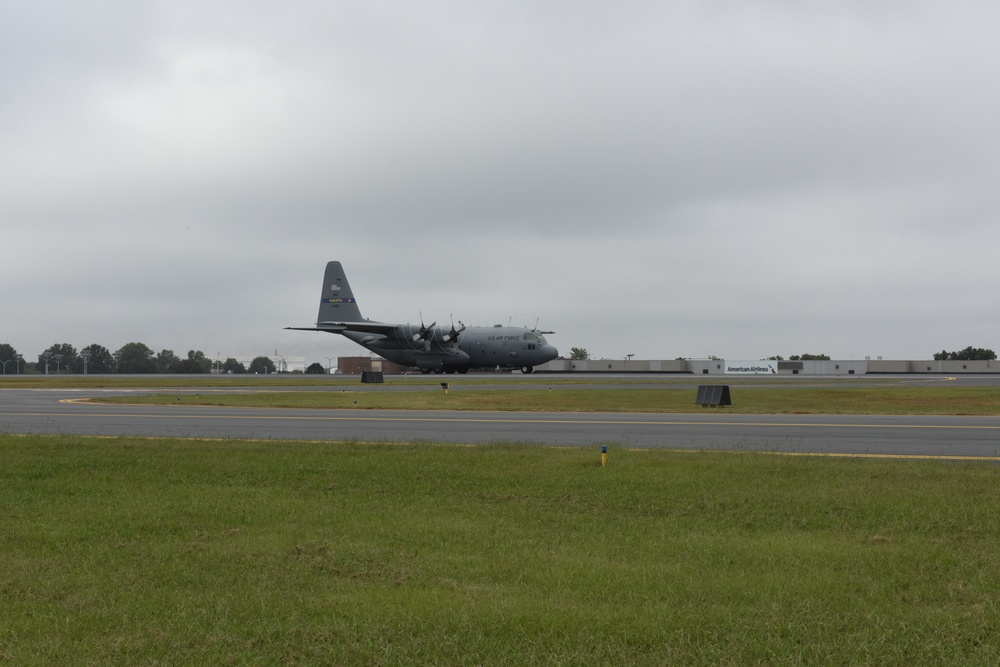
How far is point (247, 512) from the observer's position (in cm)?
1025

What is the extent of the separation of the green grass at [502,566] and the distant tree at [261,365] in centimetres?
12319

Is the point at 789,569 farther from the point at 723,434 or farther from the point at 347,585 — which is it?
the point at 723,434

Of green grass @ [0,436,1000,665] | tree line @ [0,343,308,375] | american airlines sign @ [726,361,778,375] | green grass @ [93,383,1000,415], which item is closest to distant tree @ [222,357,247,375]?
tree line @ [0,343,308,375]

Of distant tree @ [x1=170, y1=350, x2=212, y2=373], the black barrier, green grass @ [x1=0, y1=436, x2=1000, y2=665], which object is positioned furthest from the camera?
distant tree @ [x1=170, y1=350, x2=212, y2=373]

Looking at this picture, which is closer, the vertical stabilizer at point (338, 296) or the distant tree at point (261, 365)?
the vertical stabilizer at point (338, 296)

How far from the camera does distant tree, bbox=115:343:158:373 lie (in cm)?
13207

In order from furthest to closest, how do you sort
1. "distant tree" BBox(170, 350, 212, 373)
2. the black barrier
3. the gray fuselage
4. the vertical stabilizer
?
"distant tree" BBox(170, 350, 212, 373) → the vertical stabilizer → the gray fuselage → the black barrier

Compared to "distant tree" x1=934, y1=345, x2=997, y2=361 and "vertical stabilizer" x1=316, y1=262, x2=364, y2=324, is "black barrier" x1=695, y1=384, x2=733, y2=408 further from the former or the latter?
"distant tree" x1=934, y1=345, x2=997, y2=361

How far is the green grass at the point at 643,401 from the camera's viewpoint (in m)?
32.2

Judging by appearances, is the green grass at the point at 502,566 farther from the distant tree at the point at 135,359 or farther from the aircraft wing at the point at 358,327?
the distant tree at the point at 135,359

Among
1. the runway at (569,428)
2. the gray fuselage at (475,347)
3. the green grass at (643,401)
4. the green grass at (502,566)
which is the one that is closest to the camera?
the green grass at (502,566)

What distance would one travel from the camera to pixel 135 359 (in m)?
142

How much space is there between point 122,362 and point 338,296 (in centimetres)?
6785

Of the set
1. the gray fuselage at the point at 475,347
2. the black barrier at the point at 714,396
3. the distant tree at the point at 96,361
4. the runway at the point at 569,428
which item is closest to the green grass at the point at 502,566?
the runway at the point at 569,428
